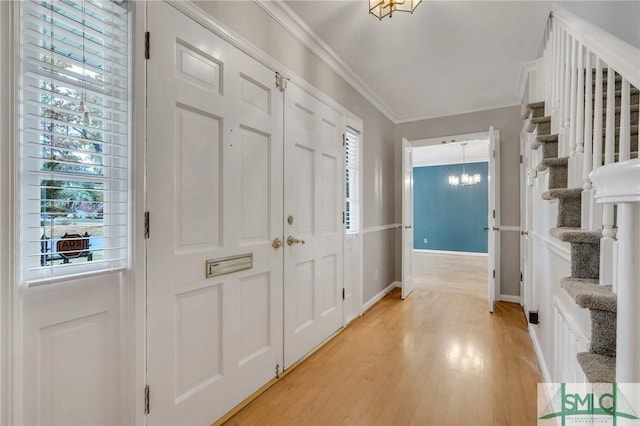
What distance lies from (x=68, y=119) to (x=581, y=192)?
85.1 inches

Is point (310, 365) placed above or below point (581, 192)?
below

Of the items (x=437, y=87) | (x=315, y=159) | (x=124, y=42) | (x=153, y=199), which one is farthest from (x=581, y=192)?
(x=437, y=87)

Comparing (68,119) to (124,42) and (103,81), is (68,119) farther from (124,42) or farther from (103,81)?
(124,42)

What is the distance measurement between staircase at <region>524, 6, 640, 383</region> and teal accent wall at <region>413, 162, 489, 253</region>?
6.01m

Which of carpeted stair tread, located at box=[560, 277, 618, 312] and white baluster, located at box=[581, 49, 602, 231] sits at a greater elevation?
white baluster, located at box=[581, 49, 602, 231]

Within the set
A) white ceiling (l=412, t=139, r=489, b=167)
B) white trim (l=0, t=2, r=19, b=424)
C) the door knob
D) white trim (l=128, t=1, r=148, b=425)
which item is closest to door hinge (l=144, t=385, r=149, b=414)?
white trim (l=128, t=1, r=148, b=425)

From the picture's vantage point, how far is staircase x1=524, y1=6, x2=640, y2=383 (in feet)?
3.03

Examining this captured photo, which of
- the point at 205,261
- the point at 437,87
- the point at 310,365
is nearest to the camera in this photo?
the point at 205,261

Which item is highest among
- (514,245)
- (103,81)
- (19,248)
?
(103,81)

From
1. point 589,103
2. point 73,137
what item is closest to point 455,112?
point 589,103

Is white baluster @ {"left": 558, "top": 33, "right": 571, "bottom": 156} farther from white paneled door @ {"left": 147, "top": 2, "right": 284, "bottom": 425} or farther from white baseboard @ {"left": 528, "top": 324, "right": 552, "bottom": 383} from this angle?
white paneled door @ {"left": 147, "top": 2, "right": 284, "bottom": 425}

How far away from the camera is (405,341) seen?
106 inches

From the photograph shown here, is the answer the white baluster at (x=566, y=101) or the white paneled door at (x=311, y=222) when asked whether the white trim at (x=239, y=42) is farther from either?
the white baluster at (x=566, y=101)

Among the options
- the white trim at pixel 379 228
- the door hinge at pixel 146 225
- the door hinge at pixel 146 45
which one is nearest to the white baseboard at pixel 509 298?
the white trim at pixel 379 228
